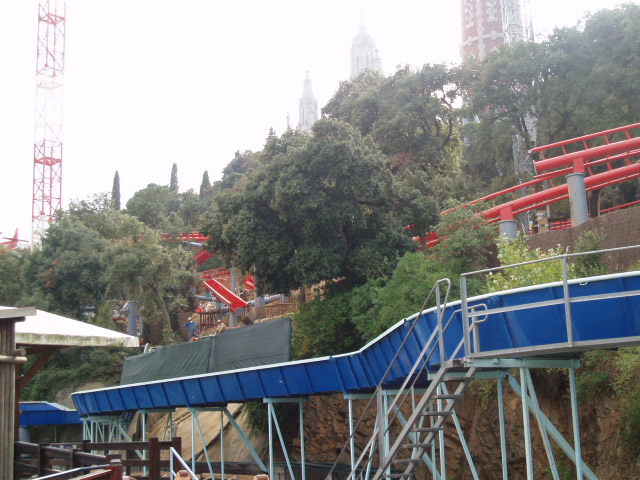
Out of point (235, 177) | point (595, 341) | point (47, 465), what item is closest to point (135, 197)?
point (235, 177)

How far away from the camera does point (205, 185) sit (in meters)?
77.1

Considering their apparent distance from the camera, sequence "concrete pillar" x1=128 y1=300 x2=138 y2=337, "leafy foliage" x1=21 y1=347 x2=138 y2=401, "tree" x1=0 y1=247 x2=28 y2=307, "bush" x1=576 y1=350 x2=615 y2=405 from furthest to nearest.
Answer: "tree" x1=0 y1=247 x2=28 y2=307 → "concrete pillar" x1=128 y1=300 x2=138 y2=337 → "leafy foliage" x1=21 y1=347 x2=138 y2=401 → "bush" x1=576 y1=350 x2=615 y2=405

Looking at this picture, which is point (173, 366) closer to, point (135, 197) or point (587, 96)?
point (587, 96)

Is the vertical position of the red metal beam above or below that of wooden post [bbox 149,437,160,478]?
above

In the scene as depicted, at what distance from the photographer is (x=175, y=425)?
3056 centimetres

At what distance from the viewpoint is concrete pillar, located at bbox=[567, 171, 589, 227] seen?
20812 mm

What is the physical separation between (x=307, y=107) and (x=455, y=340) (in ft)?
395

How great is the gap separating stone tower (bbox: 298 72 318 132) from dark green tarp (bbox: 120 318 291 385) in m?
106

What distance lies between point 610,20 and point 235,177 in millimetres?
36826

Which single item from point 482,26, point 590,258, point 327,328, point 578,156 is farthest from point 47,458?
point 482,26

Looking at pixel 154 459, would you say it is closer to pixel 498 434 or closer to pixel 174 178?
pixel 498 434

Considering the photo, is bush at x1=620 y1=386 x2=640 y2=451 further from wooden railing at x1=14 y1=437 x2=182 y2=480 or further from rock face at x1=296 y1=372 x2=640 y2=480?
wooden railing at x1=14 y1=437 x2=182 y2=480

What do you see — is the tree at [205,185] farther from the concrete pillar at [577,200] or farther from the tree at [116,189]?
the concrete pillar at [577,200]

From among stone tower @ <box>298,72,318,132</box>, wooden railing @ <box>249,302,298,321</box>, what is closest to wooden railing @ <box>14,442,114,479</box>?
wooden railing @ <box>249,302,298,321</box>
